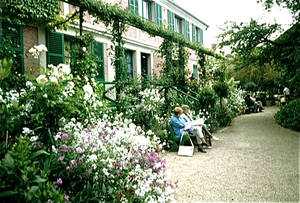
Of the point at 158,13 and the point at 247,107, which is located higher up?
the point at 158,13

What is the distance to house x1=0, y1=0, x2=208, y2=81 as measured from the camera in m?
8.30

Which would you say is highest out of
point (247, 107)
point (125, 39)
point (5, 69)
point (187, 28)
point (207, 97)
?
point (187, 28)

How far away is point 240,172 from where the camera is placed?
15.2 ft

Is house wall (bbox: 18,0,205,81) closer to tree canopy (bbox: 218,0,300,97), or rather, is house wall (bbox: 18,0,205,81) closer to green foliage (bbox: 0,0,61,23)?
green foliage (bbox: 0,0,61,23)

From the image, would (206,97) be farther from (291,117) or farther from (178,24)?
(178,24)

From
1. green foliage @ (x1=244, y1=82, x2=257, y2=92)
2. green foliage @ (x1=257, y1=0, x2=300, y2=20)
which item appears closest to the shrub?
green foliage @ (x1=257, y1=0, x2=300, y2=20)

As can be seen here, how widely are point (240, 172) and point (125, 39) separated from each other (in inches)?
364

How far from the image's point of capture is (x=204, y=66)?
14797 millimetres

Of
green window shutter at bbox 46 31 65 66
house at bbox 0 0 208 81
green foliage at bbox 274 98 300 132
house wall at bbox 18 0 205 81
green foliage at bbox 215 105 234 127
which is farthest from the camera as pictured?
green foliage at bbox 215 105 234 127

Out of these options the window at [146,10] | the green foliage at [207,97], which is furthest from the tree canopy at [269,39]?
the window at [146,10]

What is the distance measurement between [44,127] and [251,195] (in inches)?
123

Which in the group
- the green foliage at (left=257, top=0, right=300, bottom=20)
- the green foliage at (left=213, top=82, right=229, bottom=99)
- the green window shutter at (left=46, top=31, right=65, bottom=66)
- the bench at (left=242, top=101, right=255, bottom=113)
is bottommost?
the bench at (left=242, top=101, right=255, bottom=113)

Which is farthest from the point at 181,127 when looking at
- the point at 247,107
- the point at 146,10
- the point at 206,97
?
the point at 247,107

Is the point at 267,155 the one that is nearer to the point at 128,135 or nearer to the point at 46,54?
the point at 128,135
